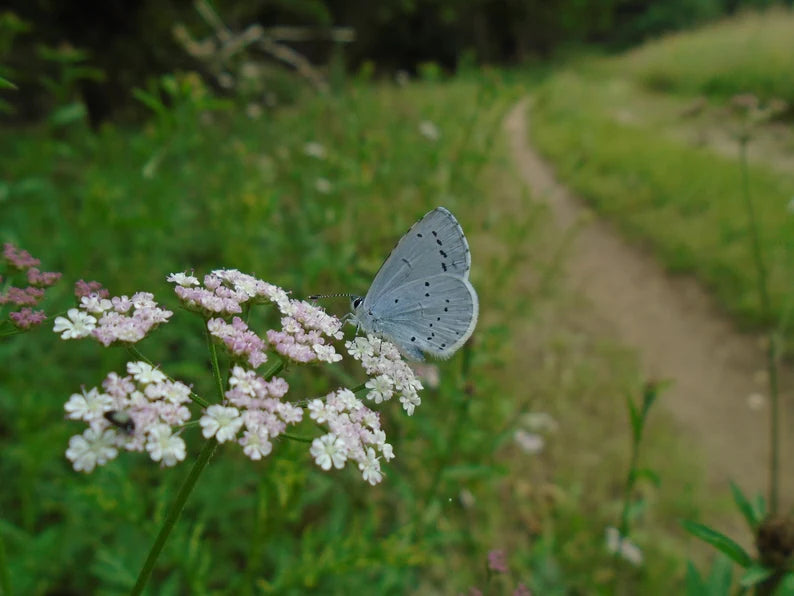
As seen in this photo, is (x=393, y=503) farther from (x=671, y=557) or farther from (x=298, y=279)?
(x=671, y=557)

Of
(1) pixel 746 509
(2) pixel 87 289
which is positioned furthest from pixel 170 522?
(1) pixel 746 509

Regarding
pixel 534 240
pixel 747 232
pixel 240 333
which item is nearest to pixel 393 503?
pixel 240 333

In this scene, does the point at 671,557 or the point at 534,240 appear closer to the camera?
the point at 671,557

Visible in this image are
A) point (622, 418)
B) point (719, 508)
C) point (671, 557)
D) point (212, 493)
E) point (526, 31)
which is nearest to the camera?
point (212, 493)

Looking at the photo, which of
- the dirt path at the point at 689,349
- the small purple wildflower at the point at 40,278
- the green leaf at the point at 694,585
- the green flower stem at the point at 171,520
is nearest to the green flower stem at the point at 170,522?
the green flower stem at the point at 171,520

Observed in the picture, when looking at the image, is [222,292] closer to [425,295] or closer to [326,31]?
[425,295]
